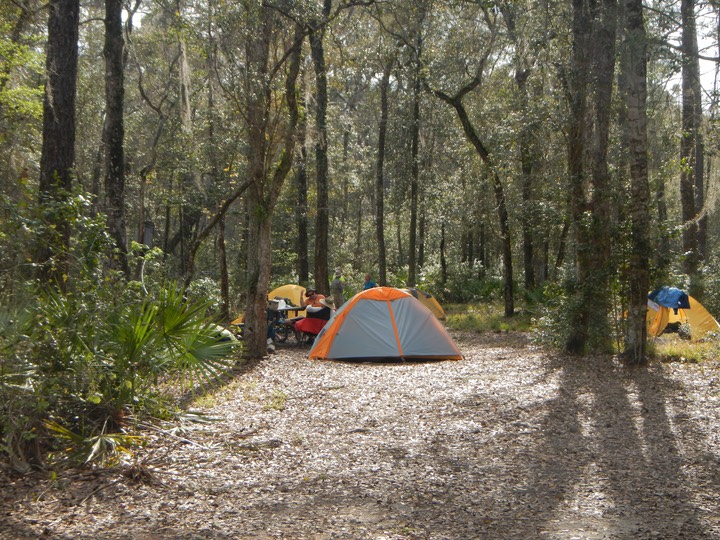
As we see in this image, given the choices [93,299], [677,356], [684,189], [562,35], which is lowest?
[677,356]

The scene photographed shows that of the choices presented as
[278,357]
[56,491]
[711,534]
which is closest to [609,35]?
[278,357]

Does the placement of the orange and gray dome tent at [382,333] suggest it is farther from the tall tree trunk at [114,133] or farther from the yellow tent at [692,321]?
the yellow tent at [692,321]

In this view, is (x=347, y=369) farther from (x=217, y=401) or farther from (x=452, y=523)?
(x=452, y=523)

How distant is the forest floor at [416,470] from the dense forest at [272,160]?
31.1 inches

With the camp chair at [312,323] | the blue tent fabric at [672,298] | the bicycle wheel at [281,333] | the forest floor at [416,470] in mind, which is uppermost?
the blue tent fabric at [672,298]

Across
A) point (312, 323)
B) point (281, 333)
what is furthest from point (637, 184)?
point (281, 333)

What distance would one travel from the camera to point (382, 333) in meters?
12.6

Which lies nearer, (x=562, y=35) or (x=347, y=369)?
(x=347, y=369)

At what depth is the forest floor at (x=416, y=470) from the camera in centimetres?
442

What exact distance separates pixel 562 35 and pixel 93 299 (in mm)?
10842

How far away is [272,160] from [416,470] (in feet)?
23.9

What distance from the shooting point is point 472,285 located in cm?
2714

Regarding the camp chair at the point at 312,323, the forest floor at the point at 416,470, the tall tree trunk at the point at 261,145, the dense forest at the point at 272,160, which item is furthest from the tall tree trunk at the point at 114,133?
the forest floor at the point at 416,470

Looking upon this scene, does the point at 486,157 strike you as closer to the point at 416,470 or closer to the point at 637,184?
the point at 637,184
